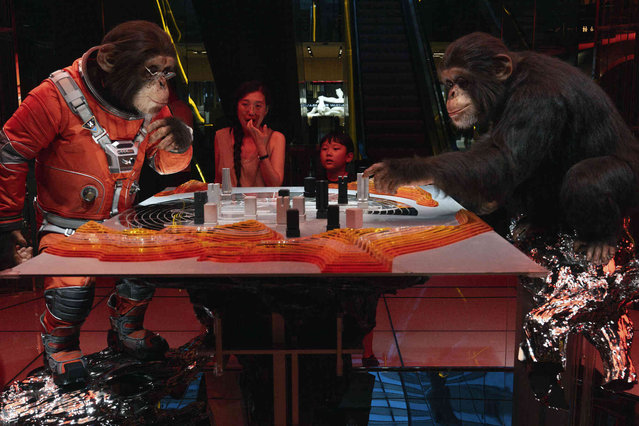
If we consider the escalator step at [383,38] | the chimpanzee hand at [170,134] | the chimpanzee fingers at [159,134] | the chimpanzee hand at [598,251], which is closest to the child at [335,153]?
the chimpanzee hand at [170,134]

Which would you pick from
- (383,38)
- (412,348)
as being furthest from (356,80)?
(412,348)

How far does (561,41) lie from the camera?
5.12 metres

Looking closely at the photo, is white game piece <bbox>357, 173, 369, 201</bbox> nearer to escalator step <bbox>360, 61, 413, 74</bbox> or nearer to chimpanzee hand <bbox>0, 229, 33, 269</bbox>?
chimpanzee hand <bbox>0, 229, 33, 269</bbox>

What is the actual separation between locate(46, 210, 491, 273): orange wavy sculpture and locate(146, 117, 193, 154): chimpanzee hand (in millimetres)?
744

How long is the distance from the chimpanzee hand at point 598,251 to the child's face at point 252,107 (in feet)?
8.17

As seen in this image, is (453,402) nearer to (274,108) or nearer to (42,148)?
(42,148)

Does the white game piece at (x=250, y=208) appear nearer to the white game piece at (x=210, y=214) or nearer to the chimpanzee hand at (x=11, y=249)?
the white game piece at (x=210, y=214)

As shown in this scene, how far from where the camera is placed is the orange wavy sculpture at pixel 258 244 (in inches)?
75.6

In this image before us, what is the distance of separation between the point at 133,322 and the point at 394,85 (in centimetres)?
604

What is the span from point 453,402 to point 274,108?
4.08 meters

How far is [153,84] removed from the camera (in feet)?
8.71

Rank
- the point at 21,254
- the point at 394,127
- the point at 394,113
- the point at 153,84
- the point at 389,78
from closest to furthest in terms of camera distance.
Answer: the point at 21,254
the point at 153,84
the point at 394,127
the point at 394,113
the point at 389,78

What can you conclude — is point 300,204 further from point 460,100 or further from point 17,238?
point 17,238

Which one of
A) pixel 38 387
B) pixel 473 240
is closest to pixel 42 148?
pixel 38 387
